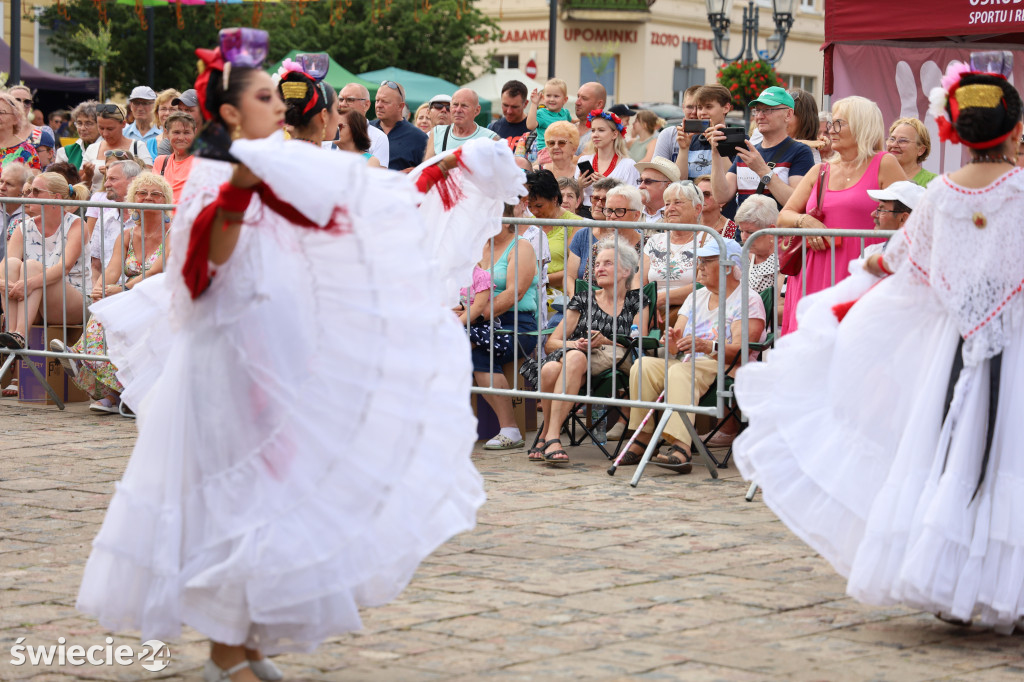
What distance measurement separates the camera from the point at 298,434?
4.10 m

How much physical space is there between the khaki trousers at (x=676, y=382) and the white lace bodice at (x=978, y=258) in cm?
280

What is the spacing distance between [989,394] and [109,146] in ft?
32.5

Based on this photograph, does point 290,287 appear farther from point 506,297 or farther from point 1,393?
point 1,393

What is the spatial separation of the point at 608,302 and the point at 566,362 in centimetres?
45

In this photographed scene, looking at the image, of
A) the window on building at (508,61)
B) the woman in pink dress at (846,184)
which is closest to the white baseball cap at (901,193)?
the woman in pink dress at (846,184)

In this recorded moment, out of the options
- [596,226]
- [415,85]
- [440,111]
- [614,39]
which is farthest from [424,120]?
[614,39]

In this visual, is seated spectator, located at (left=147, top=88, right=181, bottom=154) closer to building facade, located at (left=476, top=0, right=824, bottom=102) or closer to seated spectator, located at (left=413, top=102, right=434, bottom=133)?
seated spectator, located at (left=413, top=102, right=434, bottom=133)

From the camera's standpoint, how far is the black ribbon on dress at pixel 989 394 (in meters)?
4.93

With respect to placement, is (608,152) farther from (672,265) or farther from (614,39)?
(614,39)

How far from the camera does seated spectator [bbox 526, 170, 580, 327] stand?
9125 mm

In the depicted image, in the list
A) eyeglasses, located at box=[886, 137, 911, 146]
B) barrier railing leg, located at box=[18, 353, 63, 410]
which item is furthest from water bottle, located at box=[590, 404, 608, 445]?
barrier railing leg, located at box=[18, 353, 63, 410]

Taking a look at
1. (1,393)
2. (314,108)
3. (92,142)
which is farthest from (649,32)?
(314,108)

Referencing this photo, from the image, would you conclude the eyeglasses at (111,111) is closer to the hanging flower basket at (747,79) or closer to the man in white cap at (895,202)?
the man in white cap at (895,202)

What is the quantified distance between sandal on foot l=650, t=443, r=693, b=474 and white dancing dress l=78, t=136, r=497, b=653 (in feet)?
12.5
